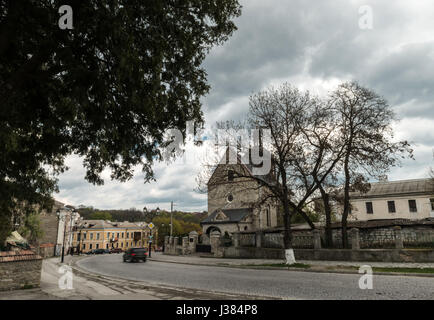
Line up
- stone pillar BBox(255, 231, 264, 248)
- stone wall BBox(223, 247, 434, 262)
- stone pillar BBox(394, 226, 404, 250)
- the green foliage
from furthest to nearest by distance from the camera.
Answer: stone pillar BBox(255, 231, 264, 248)
stone pillar BBox(394, 226, 404, 250)
stone wall BBox(223, 247, 434, 262)
the green foliage

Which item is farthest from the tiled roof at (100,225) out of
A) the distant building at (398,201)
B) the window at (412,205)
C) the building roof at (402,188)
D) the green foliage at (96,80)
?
the green foliage at (96,80)

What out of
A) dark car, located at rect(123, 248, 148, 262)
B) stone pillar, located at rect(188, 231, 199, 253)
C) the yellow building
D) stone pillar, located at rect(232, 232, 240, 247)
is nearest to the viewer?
stone pillar, located at rect(232, 232, 240, 247)

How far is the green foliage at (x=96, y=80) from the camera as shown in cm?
648

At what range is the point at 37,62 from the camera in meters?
7.27

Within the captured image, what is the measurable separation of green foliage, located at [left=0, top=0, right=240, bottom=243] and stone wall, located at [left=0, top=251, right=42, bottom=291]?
197cm

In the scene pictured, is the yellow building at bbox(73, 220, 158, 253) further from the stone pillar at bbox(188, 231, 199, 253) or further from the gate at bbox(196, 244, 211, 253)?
the gate at bbox(196, 244, 211, 253)

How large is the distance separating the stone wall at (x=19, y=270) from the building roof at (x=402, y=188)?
41.5 m

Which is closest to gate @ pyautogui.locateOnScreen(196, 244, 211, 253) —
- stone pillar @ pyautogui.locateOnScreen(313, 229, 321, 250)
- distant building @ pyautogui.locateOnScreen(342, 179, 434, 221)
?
stone pillar @ pyautogui.locateOnScreen(313, 229, 321, 250)

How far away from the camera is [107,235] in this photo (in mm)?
79875

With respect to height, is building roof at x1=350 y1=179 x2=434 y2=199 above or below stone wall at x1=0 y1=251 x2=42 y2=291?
above

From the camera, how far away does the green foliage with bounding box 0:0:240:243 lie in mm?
6484

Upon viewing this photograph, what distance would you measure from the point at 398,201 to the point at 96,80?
4975 centimetres

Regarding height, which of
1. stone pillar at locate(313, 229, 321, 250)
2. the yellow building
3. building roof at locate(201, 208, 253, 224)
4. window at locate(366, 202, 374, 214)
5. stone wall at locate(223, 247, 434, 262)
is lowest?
the yellow building
